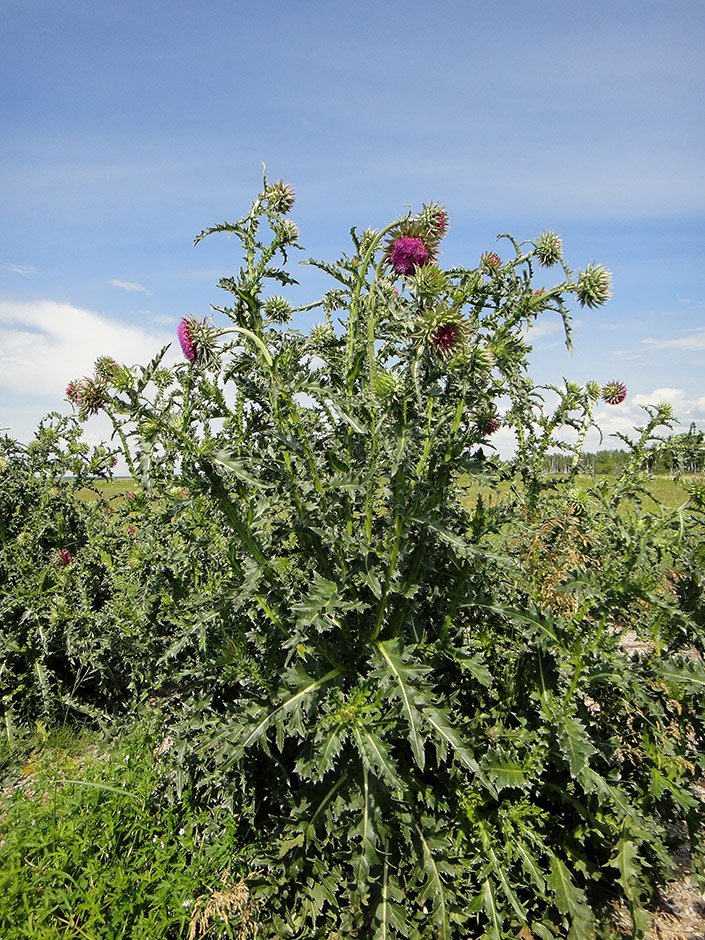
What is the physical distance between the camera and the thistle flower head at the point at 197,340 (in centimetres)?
235

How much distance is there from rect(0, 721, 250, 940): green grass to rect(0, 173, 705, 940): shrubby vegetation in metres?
0.11

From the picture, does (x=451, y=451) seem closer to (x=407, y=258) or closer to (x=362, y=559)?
(x=362, y=559)

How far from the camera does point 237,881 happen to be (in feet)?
7.80

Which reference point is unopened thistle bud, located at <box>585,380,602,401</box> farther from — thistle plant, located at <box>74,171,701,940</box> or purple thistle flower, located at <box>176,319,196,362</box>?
purple thistle flower, located at <box>176,319,196,362</box>

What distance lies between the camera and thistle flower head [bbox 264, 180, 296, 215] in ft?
9.15

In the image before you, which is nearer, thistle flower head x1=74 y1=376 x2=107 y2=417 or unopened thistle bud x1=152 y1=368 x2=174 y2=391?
unopened thistle bud x1=152 y1=368 x2=174 y2=391

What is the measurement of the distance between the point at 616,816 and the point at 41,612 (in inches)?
140

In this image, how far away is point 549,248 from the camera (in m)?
2.75

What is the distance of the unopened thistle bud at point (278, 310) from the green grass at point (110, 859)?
223cm

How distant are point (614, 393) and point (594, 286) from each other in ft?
3.04

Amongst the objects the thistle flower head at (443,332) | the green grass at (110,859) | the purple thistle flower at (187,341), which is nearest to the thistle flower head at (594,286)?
the thistle flower head at (443,332)

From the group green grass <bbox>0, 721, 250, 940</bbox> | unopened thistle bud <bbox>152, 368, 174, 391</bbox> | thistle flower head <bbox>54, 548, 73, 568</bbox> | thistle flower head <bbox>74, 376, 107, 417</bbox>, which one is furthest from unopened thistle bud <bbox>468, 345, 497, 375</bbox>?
thistle flower head <bbox>54, 548, 73, 568</bbox>

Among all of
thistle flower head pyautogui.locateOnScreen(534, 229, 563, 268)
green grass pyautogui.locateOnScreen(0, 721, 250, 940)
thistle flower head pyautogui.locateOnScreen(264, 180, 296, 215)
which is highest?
thistle flower head pyautogui.locateOnScreen(264, 180, 296, 215)

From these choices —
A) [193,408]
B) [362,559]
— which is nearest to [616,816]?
[362,559]
